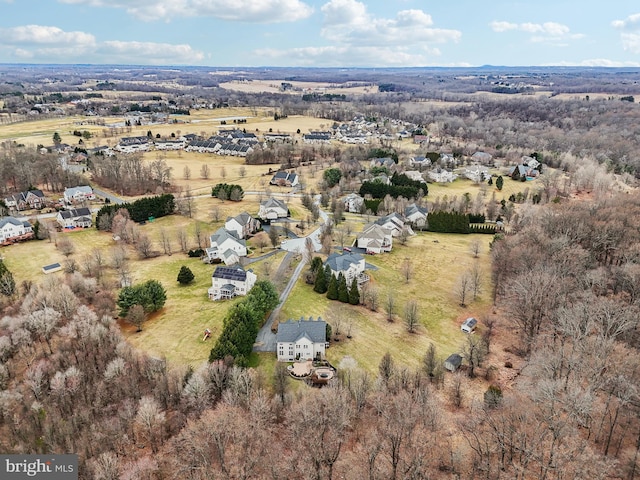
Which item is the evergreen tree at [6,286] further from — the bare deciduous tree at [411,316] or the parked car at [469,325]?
the parked car at [469,325]

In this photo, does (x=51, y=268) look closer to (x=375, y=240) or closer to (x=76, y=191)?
(x=76, y=191)

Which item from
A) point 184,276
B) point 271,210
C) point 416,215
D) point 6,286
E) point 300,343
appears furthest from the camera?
point 271,210

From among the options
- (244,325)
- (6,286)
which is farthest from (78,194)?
(244,325)

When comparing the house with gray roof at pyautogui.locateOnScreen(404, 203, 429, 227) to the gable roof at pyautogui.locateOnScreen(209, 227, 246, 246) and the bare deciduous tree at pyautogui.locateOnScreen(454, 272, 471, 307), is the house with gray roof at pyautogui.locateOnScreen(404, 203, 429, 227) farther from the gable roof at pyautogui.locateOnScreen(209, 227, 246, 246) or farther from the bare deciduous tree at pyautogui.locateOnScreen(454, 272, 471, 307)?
the gable roof at pyautogui.locateOnScreen(209, 227, 246, 246)

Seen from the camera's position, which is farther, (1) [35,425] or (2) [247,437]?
(1) [35,425]

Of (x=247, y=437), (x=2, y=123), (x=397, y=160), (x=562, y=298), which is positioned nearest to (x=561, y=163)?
(x=397, y=160)

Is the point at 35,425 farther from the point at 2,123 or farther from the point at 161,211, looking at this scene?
the point at 2,123

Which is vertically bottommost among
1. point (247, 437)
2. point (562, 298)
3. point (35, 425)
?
point (35, 425)
